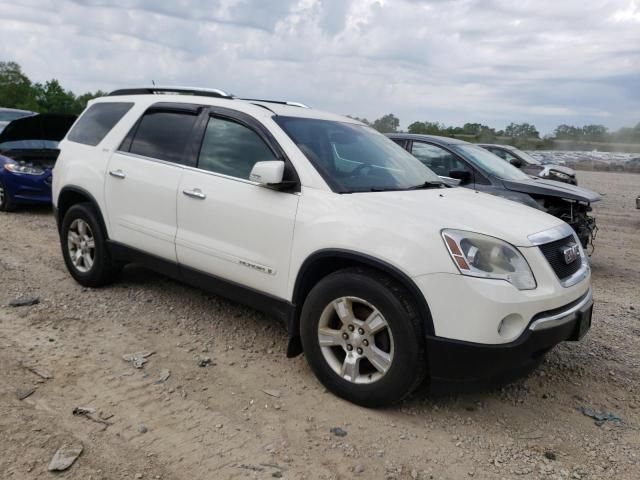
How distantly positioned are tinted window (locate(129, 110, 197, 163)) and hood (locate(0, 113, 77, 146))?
529cm

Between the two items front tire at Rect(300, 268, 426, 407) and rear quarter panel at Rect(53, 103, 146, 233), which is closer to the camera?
front tire at Rect(300, 268, 426, 407)

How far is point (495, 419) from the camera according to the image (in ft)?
10.9

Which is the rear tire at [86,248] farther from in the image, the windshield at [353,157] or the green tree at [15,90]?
the green tree at [15,90]

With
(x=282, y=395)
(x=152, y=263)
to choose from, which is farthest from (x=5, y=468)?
(x=152, y=263)

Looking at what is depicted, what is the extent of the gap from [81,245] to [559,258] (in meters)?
4.19

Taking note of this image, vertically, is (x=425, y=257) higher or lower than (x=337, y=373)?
higher

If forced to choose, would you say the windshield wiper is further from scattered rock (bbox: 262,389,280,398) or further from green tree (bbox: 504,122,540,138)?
green tree (bbox: 504,122,540,138)

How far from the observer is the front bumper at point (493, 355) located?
2.91m

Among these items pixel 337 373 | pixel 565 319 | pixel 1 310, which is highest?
pixel 565 319

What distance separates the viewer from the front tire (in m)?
3.03

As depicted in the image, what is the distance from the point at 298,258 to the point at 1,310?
9.29 ft

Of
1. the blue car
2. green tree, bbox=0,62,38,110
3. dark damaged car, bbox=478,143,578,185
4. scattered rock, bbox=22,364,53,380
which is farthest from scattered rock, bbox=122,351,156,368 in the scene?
green tree, bbox=0,62,38,110

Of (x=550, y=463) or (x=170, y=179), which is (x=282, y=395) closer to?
(x=550, y=463)

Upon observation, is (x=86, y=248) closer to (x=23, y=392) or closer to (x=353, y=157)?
(x=23, y=392)
